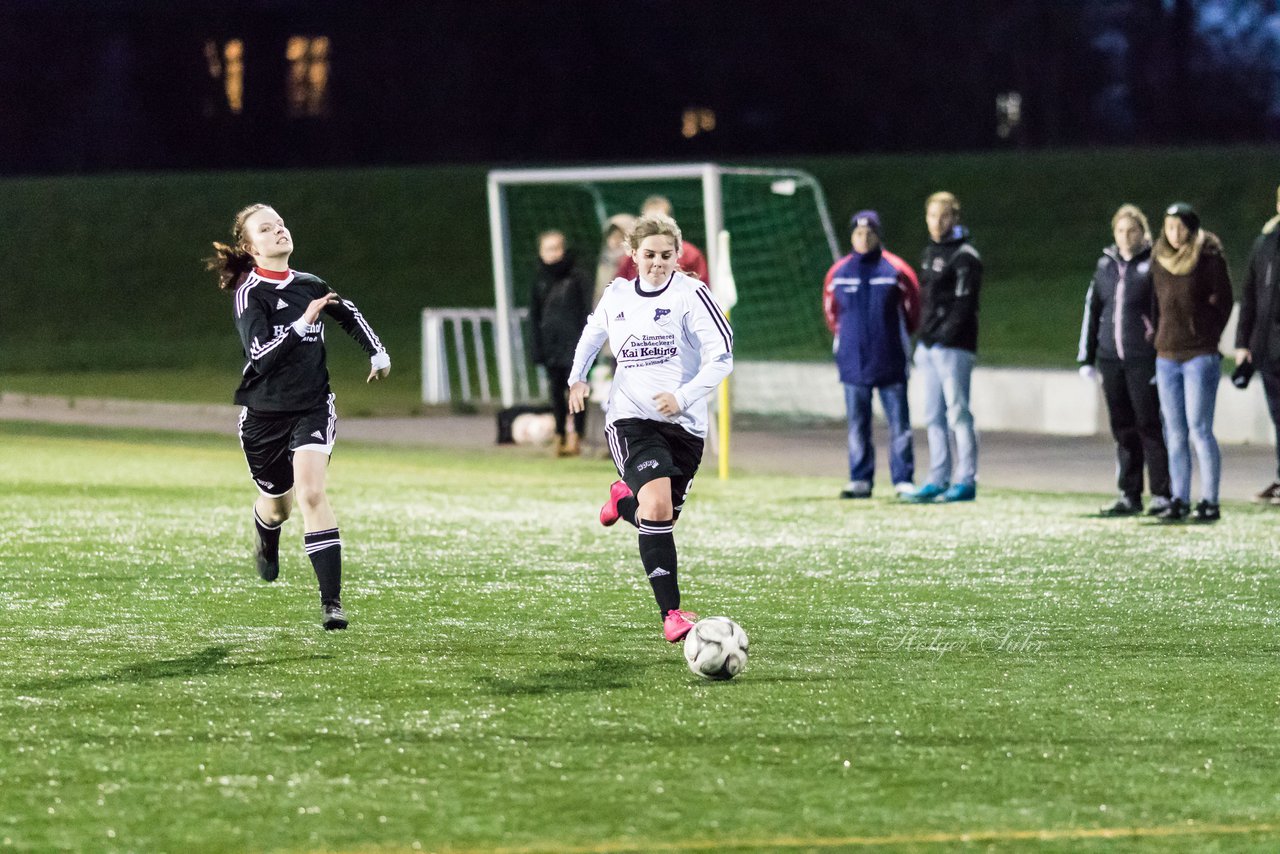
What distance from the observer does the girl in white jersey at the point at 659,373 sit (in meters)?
7.66

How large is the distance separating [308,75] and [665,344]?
141 feet

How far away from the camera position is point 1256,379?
60.0 ft

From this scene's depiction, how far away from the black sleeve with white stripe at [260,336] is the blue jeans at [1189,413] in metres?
5.80

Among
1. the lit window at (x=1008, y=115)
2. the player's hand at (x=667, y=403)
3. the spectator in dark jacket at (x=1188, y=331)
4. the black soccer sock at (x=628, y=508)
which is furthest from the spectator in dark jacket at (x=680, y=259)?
the lit window at (x=1008, y=115)

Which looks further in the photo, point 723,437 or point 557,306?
point 557,306

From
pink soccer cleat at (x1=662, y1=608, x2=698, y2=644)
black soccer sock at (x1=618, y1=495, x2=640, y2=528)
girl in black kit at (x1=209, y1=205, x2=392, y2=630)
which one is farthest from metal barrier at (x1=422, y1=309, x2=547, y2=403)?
pink soccer cleat at (x1=662, y1=608, x2=698, y2=644)

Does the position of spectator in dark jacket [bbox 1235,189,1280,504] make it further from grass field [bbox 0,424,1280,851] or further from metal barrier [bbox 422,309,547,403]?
metal barrier [bbox 422,309,547,403]

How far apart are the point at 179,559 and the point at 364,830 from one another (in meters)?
5.75

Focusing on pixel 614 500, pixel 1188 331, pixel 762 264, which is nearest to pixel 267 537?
pixel 614 500

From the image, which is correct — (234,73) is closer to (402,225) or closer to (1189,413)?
(402,225)

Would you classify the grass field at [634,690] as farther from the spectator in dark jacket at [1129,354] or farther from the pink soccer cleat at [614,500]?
the spectator in dark jacket at [1129,354]

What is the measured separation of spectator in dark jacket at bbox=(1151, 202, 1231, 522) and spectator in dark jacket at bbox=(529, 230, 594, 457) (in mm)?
5299

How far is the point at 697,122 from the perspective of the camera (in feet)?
159

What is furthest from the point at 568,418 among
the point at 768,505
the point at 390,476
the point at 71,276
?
the point at 71,276
